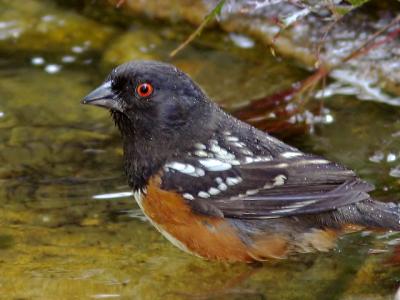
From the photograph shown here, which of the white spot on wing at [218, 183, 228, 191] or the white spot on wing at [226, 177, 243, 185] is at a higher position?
the white spot on wing at [226, 177, 243, 185]

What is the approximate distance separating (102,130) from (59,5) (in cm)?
190

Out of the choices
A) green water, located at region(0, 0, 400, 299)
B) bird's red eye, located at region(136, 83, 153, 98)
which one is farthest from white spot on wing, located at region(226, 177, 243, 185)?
bird's red eye, located at region(136, 83, 153, 98)

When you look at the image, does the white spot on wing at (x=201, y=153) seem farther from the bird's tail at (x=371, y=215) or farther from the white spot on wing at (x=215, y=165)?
the bird's tail at (x=371, y=215)

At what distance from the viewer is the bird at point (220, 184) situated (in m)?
4.11

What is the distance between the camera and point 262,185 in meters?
4.16

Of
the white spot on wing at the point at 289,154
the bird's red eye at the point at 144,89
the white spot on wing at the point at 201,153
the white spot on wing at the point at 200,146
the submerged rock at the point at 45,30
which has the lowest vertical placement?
the white spot on wing at the point at 201,153

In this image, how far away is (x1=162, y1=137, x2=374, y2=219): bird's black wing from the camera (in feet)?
13.4

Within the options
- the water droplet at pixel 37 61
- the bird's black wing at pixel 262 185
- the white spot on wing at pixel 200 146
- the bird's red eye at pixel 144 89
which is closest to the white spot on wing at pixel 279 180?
the bird's black wing at pixel 262 185

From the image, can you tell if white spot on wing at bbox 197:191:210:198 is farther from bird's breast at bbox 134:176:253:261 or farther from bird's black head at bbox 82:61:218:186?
bird's black head at bbox 82:61:218:186

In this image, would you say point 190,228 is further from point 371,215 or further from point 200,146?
point 371,215

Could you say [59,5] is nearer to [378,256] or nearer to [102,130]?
[102,130]

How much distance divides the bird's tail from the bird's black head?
2.42 feet

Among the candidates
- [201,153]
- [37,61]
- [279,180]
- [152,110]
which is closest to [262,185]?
[279,180]

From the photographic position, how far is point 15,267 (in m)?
4.09
